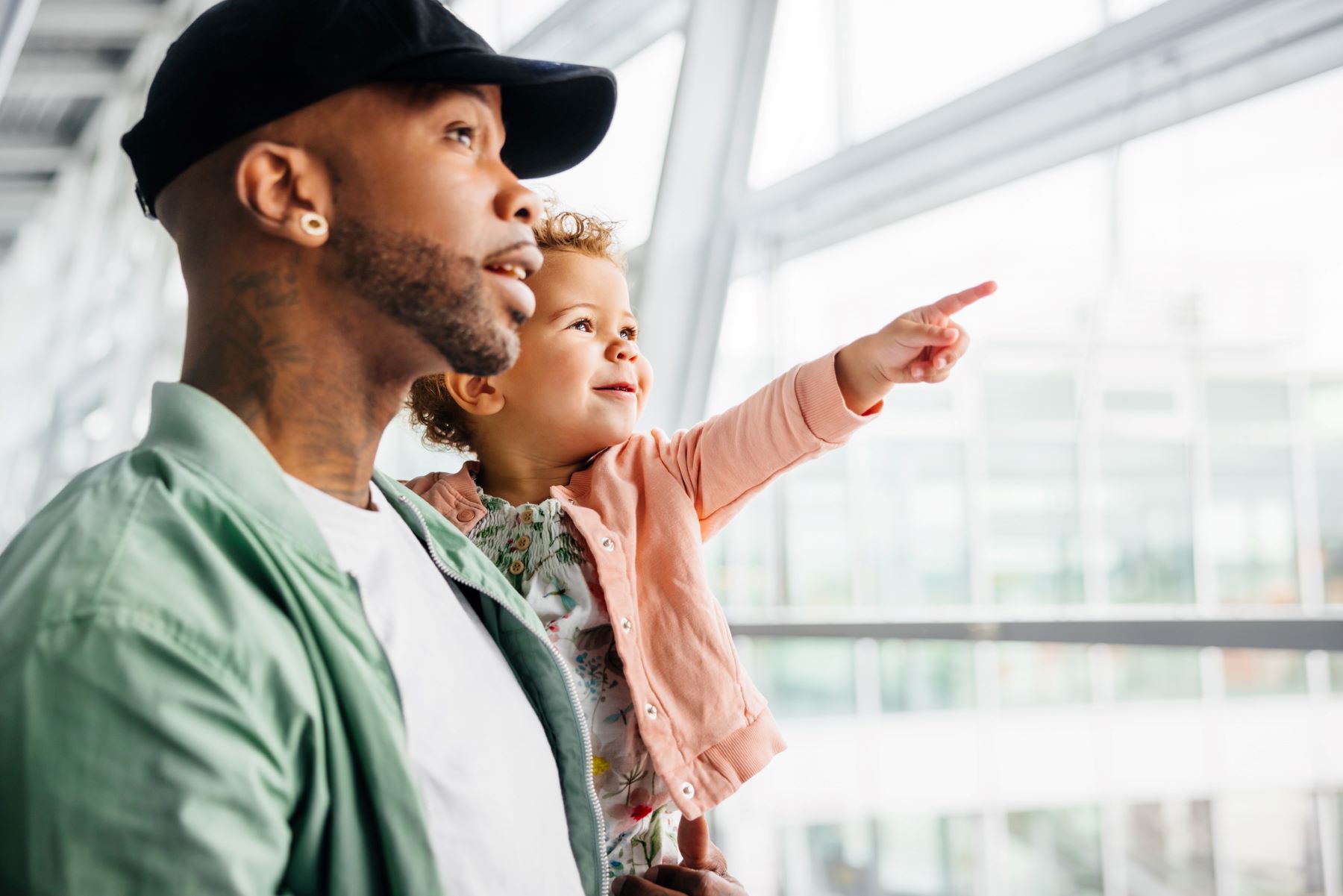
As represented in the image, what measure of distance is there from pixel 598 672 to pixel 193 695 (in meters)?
0.81

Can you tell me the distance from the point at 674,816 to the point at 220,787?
99 centimetres

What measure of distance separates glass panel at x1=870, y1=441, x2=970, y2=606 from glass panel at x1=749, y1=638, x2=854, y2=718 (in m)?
0.42

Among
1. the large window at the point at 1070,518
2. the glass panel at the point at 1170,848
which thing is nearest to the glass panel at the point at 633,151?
the large window at the point at 1070,518

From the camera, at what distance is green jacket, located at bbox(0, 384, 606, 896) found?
0.64 m

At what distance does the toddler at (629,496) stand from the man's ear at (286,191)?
2.06 feet

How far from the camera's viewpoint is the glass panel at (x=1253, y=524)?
1825 millimetres

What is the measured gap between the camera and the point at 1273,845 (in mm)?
2223

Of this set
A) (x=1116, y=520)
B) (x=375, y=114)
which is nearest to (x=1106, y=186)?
(x=1116, y=520)

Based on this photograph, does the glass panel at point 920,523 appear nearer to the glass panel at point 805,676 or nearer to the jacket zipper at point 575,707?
the glass panel at point 805,676

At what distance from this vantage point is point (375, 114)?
95 centimetres

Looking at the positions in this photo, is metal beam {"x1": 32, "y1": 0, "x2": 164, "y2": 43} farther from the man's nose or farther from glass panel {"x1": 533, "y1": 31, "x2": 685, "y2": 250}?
the man's nose

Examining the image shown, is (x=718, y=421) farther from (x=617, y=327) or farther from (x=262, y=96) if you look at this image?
(x=262, y=96)

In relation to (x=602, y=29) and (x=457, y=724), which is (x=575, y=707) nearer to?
(x=457, y=724)

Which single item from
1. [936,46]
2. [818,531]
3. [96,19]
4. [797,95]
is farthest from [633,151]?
[96,19]
